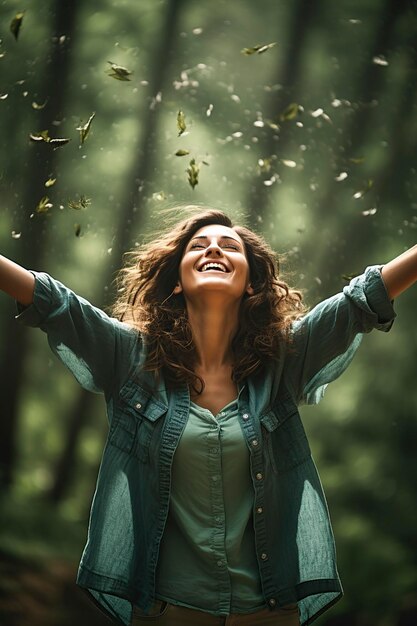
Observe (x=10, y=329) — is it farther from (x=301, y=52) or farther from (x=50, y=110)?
(x=301, y=52)

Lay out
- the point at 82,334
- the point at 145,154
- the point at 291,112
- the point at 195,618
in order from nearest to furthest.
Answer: the point at 195,618
the point at 82,334
the point at 291,112
the point at 145,154

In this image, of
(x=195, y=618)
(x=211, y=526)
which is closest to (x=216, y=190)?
(x=211, y=526)

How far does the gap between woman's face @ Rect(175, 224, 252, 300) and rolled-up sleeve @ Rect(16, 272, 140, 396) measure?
18 cm

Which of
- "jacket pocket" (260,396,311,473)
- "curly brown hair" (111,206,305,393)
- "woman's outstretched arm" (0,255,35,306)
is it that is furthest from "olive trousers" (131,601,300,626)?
"woman's outstretched arm" (0,255,35,306)

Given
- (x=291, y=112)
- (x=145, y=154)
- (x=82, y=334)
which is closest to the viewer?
(x=82, y=334)

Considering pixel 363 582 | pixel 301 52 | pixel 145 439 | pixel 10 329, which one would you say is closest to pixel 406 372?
pixel 363 582

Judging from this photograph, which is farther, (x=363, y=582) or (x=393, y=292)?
(x=363, y=582)

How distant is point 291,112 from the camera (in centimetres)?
299

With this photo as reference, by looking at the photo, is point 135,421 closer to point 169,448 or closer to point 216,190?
point 169,448

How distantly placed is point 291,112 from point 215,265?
49.2 inches

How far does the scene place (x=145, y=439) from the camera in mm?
1750

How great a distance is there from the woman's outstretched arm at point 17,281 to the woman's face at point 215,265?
0.39 m

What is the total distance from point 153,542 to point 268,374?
1.38ft

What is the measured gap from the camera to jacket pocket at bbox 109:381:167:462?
1.75m
